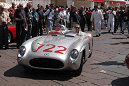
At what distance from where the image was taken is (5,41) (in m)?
8.44

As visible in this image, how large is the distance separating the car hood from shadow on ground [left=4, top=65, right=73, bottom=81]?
0.57 meters

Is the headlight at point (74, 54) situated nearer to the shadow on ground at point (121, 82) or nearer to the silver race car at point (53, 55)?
the silver race car at point (53, 55)

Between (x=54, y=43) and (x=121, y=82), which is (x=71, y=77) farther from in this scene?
(x=121, y=82)

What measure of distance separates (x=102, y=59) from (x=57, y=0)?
Result: 2576 centimetres

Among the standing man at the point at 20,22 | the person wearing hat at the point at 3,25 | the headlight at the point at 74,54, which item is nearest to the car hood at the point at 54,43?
the headlight at the point at 74,54

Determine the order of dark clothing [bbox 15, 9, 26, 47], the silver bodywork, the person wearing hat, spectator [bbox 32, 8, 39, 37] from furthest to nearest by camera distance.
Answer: spectator [bbox 32, 8, 39, 37], dark clothing [bbox 15, 9, 26, 47], the person wearing hat, the silver bodywork

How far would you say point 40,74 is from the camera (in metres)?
5.07

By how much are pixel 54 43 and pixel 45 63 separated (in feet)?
2.31

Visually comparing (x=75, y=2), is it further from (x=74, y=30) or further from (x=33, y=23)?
(x=74, y=30)

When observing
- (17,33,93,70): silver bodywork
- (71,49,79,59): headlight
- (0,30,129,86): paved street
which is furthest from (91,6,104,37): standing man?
(71,49,79,59): headlight

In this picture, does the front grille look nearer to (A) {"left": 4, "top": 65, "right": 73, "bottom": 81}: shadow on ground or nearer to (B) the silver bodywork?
(B) the silver bodywork

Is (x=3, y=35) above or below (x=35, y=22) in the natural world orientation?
below

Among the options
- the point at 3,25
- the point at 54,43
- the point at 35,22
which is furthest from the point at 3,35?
the point at 54,43

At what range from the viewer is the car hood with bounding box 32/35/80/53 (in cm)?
504
